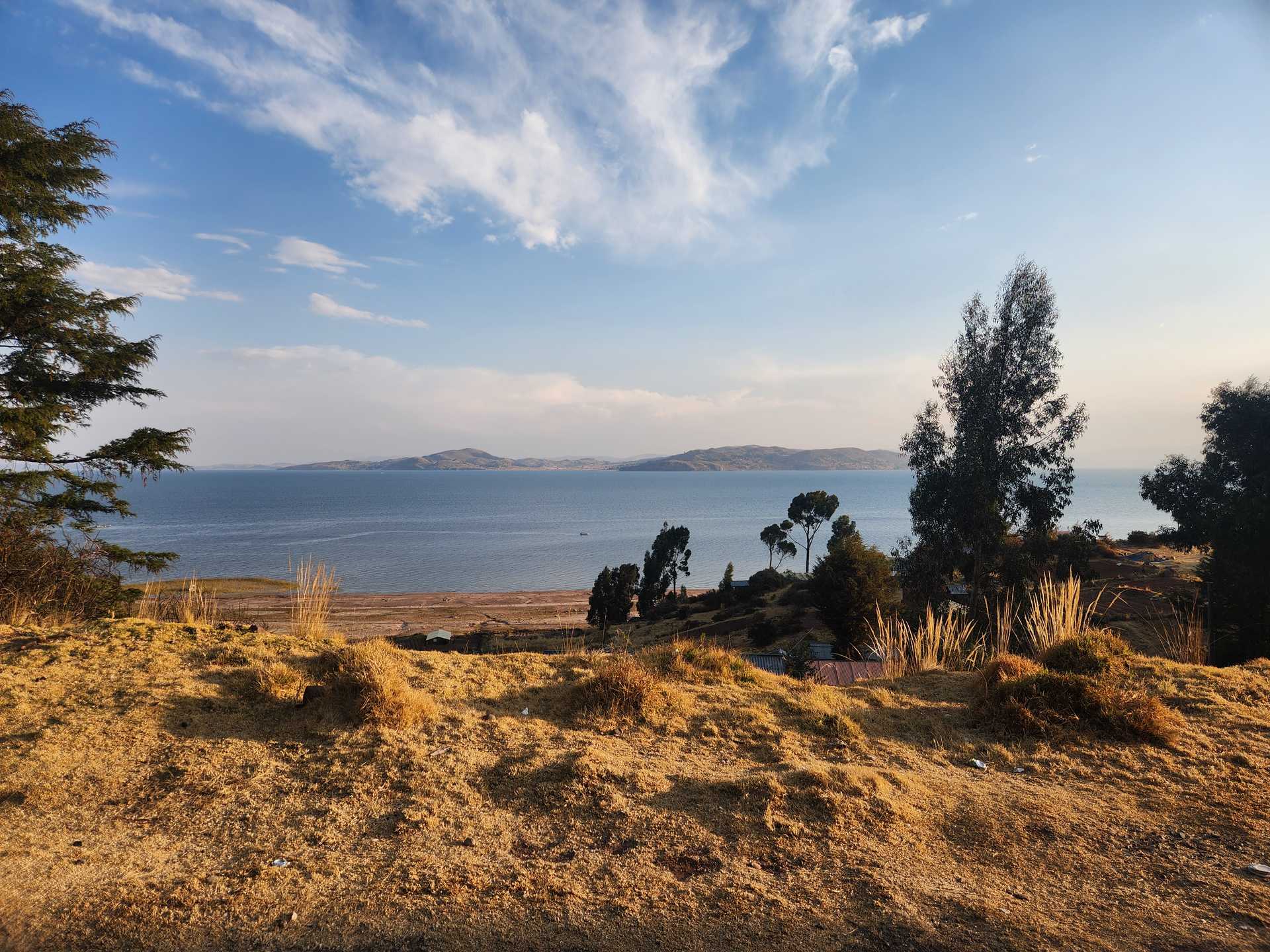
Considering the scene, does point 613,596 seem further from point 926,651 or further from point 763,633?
point 926,651

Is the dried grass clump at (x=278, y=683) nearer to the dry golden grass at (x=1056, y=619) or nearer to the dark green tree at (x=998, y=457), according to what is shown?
the dry golden grass at (x=1056, y=619)

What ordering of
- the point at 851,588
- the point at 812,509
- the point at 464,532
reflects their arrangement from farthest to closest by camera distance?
the point at 464,532 < the point at 812,509 < the point at 851,588

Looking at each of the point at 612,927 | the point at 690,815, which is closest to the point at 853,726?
the point at 690,815

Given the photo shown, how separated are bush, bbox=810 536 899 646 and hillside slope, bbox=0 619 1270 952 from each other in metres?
20.7

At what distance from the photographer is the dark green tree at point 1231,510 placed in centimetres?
1538

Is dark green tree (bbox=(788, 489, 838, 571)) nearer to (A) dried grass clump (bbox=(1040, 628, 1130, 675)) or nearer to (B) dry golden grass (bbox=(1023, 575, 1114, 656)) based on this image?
(B) dry golden grass (bbox=(1023, 575, 1114, 656))

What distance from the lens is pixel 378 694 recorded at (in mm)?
5137

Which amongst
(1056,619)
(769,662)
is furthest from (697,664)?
(769,662)

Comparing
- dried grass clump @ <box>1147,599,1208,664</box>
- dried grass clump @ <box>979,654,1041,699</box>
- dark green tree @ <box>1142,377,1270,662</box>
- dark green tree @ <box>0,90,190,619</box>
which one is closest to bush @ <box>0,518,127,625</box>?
dark green tree @ <box>0,90,190,619</box>

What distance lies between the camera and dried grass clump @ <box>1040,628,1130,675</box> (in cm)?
691

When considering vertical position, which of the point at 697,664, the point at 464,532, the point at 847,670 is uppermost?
the point at 697,664

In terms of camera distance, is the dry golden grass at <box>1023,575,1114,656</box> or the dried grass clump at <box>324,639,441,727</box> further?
the dry golden grass at <box>1023,575,1114,656</box>

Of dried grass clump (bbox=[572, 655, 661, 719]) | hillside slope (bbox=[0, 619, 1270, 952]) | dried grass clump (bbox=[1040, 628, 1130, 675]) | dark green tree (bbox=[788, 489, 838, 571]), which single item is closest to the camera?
hillside slope (bbox=[0, 619, 1270, 952])

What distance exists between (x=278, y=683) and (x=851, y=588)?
24971 millimetres
